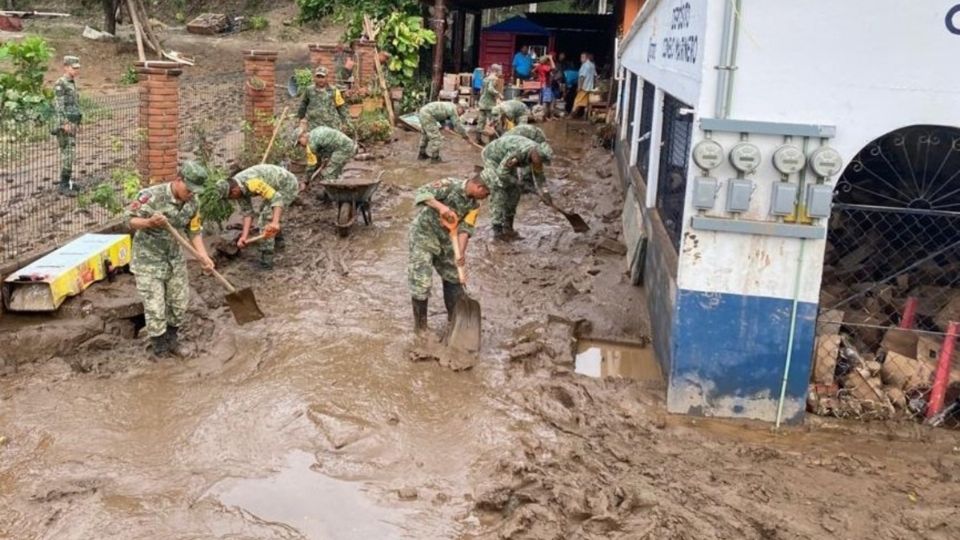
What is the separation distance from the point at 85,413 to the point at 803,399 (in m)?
5.08

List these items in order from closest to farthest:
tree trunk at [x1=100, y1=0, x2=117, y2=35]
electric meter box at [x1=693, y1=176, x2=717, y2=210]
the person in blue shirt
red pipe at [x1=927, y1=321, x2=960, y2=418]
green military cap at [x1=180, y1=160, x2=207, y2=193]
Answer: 1. electric meter box at [x1=693, y1=176, x2=717, y2=210]
2. red pipe at [x1=927, y1=321, x2=960, y2=418]
3. green military cap at [x1=180, y1=160, x2=207, y2=193]
4. the person in blue shirt
5. tree trunk at [x1=100, y1=0, x2=117, y2=35]

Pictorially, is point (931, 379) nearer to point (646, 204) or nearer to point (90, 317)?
point (646, 204)

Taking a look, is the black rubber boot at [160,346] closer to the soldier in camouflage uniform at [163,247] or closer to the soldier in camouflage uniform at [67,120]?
the soldier in camouflage uniform at [163,247]

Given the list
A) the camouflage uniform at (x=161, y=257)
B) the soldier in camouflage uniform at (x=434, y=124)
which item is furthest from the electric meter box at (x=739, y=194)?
the soldier in camouflage uniform at (x=434, y=124)

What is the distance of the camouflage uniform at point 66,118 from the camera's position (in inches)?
429

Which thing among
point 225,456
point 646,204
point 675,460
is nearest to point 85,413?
point 225,456

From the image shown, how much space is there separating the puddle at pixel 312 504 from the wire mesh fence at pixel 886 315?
10.8ft

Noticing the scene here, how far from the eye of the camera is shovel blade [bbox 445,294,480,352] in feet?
24.4

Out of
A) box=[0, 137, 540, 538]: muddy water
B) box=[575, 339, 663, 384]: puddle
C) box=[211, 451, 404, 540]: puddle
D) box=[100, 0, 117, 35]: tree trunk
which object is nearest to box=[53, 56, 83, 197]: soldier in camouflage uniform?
box=[0, 137, 540, 538]: muddy water

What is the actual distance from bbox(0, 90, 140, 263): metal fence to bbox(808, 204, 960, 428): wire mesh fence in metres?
7.10

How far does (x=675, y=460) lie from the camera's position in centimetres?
567

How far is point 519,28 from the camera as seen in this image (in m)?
24.1

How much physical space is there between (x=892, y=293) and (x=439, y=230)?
383cm

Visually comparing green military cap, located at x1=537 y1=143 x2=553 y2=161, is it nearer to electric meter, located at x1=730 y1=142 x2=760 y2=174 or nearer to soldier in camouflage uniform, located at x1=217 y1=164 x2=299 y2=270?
soldier in camouflage uniform, located at x1=217 y1=164 x2=299 y2=270
